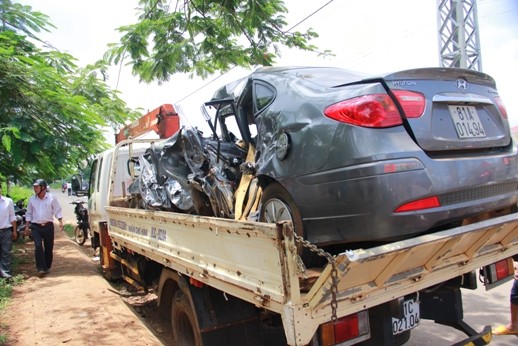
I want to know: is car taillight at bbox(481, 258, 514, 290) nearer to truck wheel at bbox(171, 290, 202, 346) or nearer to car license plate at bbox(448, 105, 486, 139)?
car license plate at bbox(448, 105, 486, 139)

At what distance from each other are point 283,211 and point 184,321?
1482 millimetres

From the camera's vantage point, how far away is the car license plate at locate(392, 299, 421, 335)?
2.54 meters

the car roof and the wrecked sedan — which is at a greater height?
the car roof

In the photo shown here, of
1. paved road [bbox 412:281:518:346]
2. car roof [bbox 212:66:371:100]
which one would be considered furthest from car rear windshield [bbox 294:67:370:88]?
paved road [bbox 412:281:518:346]

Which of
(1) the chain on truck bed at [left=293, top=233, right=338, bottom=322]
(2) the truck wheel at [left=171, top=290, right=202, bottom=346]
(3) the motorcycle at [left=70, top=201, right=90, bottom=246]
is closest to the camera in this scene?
(1) the chain on truck bed at [left=293, top=233, right=338, bottom=322]

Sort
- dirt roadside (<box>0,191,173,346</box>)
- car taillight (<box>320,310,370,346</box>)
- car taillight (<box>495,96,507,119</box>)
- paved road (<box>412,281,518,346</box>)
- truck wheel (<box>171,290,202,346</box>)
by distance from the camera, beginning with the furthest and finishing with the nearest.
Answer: dirt roadside (<box>0,191,173,346</box>), paved road (<box>412,281,518,346</box>), truck wheel (<box>171,290,202,346</box>), car taillight (<box>495,96,507,119</box>), car taillight (<box>320,310,370,346</box>)

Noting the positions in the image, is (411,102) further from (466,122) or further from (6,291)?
(6,291)

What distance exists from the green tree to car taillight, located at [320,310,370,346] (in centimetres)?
626

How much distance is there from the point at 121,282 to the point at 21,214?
263 inches

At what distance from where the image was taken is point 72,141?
783 centimetres

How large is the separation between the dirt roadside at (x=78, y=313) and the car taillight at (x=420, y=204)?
3.10m

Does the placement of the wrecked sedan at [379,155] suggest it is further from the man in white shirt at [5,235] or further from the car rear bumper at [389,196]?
the man in white shirt at [5,235]

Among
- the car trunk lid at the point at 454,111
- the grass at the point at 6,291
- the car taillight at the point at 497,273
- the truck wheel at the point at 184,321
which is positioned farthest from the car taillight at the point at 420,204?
the grass at the point at 6,291

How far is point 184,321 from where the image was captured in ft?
11.5
